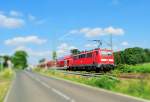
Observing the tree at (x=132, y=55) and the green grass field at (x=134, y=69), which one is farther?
the tree at (x=132, y=55)

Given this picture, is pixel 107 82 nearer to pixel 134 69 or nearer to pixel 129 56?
pixel 134 69

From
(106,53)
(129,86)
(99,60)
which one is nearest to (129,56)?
(106,53)

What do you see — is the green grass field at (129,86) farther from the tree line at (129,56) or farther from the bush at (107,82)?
the tree line at (129,56)

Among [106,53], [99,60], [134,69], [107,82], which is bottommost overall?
[107,82]

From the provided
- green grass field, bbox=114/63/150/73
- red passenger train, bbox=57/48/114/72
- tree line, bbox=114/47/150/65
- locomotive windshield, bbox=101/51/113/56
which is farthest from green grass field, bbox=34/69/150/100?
tree line, bbox=114/47/150/65

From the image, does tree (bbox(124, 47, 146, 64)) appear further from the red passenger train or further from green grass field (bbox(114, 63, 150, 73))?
green grass field (bbox(114, 63, 150, 73))

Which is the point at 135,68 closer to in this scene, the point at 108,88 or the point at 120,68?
the point at 120,68

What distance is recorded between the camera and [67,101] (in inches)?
731

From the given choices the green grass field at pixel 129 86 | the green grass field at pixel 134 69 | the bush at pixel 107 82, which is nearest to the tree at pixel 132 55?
the green grass field at pixel 134 69

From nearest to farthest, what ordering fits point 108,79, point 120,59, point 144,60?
1. point 108,79
2. point 120,59
3. point 144,60

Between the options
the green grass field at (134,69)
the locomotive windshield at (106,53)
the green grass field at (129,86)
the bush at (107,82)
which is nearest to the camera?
the green grass field at (129,86)

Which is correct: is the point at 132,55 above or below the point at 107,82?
above

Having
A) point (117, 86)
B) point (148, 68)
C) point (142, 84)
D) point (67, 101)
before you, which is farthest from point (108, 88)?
point (148, 68)

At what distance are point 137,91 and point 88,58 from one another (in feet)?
100
